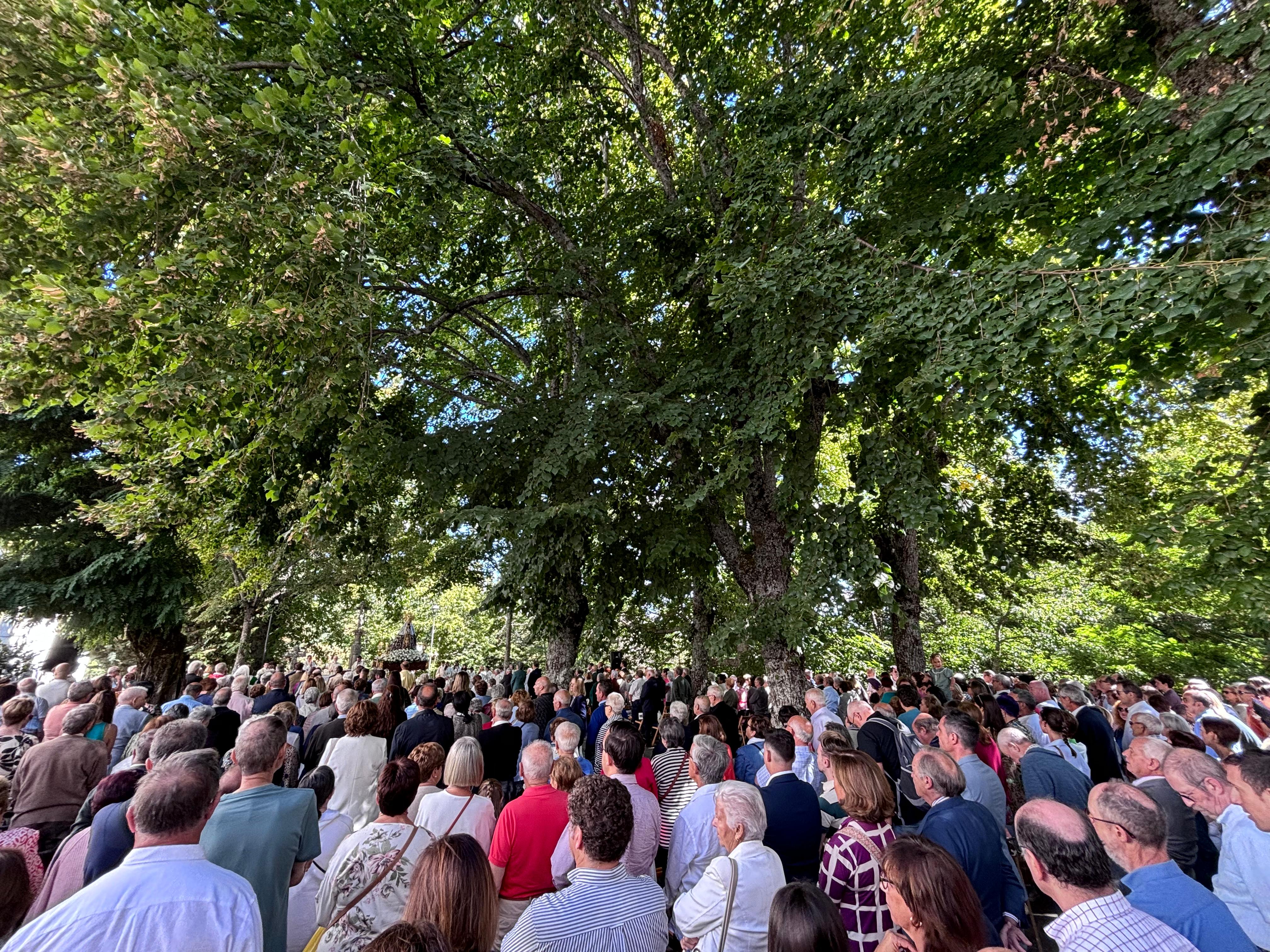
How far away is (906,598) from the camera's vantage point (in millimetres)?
11992

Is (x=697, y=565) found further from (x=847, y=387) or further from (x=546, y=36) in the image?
(x=546, y=36)

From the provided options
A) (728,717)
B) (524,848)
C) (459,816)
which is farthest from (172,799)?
(728,717)

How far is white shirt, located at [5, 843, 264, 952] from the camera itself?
165 centimetres

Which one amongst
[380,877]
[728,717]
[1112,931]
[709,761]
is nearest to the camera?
[1112,931]

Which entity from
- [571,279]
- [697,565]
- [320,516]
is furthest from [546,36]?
[697,565]

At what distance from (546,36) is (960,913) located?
12700 mm

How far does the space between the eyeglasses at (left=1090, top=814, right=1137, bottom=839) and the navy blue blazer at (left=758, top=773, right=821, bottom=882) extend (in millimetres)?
1492

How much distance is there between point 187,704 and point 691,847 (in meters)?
6.66

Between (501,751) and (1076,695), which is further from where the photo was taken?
(1076,695)

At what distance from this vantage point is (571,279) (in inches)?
412

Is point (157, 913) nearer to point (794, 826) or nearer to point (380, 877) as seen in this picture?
point (380, 877)

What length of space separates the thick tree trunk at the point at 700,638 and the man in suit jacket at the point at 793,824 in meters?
9.65

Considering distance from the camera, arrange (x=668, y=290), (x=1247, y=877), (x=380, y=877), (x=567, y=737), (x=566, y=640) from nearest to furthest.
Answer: (x=380, y=877)
(x=1247, y=877)
(x=567, y=737)
(x=668, y=290)
(x=566, y=640)

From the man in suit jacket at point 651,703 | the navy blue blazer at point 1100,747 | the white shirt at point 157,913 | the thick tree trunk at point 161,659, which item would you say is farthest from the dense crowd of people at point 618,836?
the thick tree trunk at point 161,659
